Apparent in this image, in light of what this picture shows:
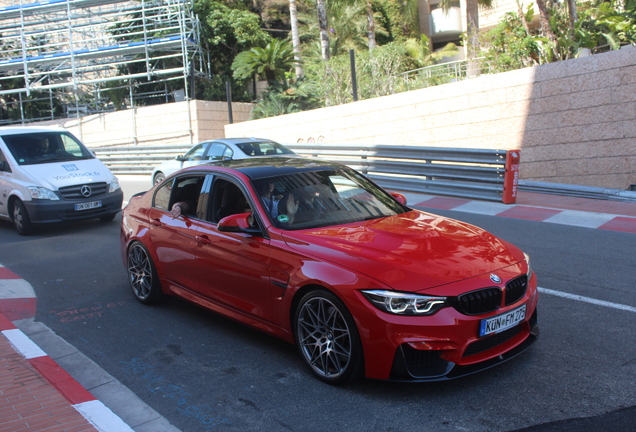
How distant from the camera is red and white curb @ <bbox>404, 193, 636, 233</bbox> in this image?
943 cm

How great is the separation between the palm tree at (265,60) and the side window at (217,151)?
13446 mm

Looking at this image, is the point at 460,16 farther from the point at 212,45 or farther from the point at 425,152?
the point at 425,152

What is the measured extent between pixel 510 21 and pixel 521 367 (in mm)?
21231

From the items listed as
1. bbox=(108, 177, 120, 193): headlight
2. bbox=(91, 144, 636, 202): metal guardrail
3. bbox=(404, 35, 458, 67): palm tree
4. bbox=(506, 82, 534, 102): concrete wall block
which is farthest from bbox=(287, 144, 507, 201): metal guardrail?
bbox=(404, 35, 458, 67): palm tree

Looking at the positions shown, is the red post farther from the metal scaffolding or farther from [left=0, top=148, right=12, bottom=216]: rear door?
the metal scaffolding

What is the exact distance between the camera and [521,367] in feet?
14.6

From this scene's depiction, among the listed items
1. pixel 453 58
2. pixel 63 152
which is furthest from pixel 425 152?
pixel 453 58

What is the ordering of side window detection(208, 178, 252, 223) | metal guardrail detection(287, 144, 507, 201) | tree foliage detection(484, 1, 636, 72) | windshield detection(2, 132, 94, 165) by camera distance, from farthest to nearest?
tree foliage detection(484, 1, 636, 72)
metal guardrail detection(287, 144, 507, 201)
windshield detection(2, 132, 94, 165)
side window detection(208, 178, 252, 223)

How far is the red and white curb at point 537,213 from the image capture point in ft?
30.9

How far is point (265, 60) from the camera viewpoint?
26.8m

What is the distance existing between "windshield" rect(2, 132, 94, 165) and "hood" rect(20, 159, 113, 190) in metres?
0.21

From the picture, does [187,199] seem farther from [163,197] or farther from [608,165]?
[608,165]

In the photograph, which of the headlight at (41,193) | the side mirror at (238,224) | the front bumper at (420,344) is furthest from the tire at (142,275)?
the headlight at (41,193)

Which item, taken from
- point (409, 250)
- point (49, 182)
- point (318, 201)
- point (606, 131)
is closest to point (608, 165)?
point (606, 131)
